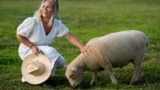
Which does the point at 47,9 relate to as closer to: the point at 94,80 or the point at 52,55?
the point at 52,55

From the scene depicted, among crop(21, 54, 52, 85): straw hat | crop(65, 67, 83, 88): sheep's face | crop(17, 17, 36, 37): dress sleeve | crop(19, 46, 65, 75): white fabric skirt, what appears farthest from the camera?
crop(17, 17, 36, 37): dress sleeve

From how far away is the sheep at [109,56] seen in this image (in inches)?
352

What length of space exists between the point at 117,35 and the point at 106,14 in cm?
1598

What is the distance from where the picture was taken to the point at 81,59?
29.6 feet

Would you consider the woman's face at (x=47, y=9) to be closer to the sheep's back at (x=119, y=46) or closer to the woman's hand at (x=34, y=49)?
the woman's hand at (x=34, y=49)

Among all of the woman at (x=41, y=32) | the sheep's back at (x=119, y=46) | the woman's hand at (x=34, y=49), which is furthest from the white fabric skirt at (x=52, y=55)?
the sheep's back at (x=119, y=46)

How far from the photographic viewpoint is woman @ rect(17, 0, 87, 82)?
9.38 m

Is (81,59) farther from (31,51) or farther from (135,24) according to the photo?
(135,24)

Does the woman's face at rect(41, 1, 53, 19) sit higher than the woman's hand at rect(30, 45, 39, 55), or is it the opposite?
the woman's face at rect(41, 1, 53, 19)

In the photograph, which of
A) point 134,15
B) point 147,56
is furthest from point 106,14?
point 147,56

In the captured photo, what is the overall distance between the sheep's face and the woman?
1.54 ft

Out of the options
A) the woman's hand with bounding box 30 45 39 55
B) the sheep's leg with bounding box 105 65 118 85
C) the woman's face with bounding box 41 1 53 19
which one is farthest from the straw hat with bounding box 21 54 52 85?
the sheep's leg with bounding box 105 65 118 85

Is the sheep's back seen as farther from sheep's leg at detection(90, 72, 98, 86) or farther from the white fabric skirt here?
the white fabric skirt

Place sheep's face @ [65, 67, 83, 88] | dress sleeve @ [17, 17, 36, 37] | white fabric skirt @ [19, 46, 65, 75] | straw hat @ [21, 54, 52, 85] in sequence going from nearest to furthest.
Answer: sheep's face @ [65, 67, 83, 88] < straw hat @ [21, 54, 52, 85] < white fabric skirt @ [19, 46, 65, 75] < dress sleeve @ [17, 17, 36, 37]
